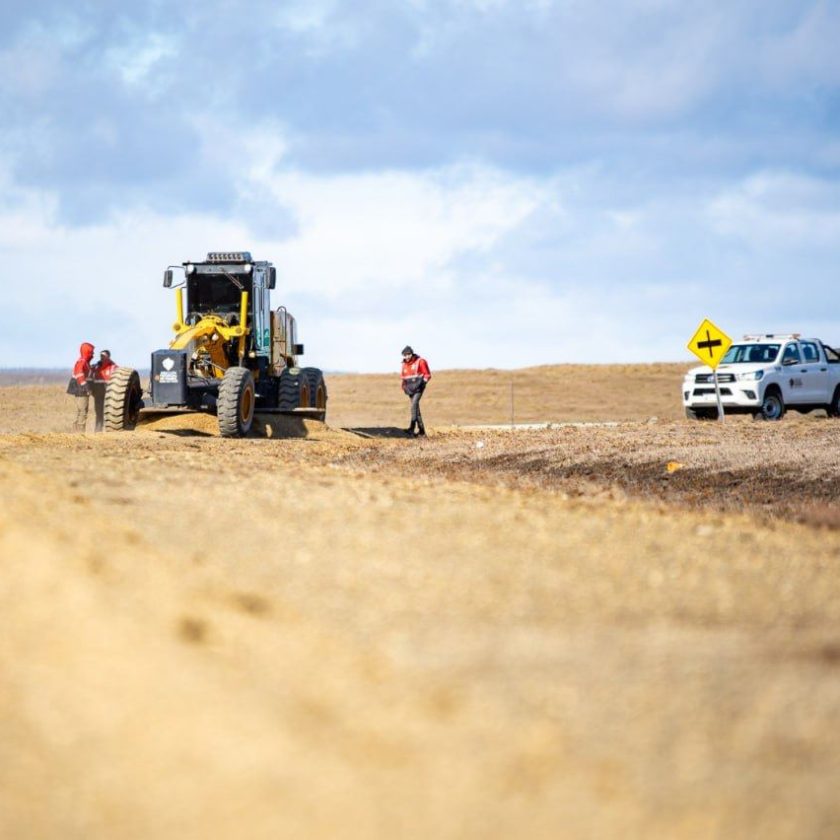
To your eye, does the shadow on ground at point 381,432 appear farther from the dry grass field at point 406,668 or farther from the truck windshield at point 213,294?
the dry grass field at point 406,668

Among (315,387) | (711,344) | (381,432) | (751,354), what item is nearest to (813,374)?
(751,354)

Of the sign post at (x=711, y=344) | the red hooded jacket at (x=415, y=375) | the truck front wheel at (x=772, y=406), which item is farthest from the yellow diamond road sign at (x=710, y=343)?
the red hooded jacket at (x=415, y=375)

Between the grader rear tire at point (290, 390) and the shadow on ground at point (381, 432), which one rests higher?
the grader rear tire at point (290, 390)

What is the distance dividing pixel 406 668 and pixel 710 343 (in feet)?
76.7

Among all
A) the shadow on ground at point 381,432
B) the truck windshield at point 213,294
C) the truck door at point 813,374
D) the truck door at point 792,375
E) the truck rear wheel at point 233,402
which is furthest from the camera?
the truck door at point 813,374

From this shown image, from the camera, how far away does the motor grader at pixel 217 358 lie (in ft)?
72.7

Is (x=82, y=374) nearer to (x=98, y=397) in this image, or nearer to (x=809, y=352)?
(x=98, y=397)

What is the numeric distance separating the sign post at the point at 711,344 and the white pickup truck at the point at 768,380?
1.84 ft

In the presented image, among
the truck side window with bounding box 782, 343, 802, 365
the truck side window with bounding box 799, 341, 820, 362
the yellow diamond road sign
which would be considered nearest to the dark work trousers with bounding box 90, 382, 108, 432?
the yellow diamond road sign

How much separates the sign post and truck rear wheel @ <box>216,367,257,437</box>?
10789mm

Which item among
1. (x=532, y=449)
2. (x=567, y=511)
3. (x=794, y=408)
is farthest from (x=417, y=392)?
(x=567, y=511)

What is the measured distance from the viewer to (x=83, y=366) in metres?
25.1

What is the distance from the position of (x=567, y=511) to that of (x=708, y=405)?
1895cm

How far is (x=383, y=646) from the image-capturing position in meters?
5.67
